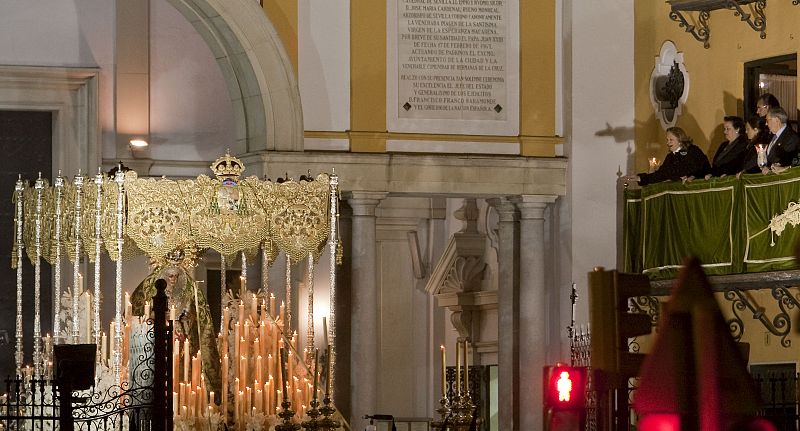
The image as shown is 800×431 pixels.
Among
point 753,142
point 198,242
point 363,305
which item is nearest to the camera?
point 198,242

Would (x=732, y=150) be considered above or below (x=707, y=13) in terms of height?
below

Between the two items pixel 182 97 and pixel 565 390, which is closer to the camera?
pixel 565 390

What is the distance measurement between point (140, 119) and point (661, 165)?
8328mm

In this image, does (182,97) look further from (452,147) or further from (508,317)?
(508,317)

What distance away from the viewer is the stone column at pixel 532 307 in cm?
2173

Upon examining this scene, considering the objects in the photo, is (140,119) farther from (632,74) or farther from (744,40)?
(744,40)

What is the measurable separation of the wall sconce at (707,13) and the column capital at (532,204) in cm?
287

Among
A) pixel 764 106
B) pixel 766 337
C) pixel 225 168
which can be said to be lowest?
pixel 766 337

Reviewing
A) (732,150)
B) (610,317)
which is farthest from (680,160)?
(610,317)

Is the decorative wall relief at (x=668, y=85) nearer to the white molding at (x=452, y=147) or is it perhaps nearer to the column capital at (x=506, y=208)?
the white molding at (x=452, y=147)

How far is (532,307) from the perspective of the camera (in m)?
21.9

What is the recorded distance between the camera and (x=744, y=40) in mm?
20562

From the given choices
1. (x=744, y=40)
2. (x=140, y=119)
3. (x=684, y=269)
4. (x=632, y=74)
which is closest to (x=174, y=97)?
(x=140, y=119)

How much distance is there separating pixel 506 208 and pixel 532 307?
1453 mm
